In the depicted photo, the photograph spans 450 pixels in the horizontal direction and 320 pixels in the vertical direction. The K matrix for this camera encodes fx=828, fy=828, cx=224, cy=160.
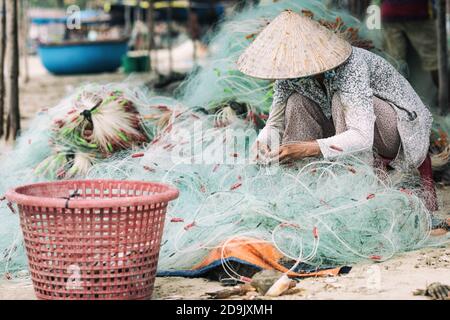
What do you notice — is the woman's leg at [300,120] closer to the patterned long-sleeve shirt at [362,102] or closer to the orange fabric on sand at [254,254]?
the patterned long-sleeve shirt at [362,102]

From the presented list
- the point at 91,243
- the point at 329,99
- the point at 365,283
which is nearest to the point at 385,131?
the point at 329,99

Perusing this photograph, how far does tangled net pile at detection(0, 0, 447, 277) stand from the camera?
3.74m

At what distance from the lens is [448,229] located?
4191 mm

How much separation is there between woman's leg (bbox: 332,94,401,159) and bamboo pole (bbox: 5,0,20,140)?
4.00 metres

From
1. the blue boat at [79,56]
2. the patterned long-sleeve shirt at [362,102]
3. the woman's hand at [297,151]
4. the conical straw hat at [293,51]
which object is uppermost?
the conical straw hat at [293,51]

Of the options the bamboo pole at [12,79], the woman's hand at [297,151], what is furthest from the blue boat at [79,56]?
the woman's hand at [297,151]

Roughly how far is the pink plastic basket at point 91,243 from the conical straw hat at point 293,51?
104 cm

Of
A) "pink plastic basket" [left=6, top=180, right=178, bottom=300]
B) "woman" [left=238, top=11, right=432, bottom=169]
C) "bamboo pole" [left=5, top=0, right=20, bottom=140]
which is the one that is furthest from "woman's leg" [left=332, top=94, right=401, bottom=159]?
"bamboo pole" [left=5, top=0, right=20, bottom=140]

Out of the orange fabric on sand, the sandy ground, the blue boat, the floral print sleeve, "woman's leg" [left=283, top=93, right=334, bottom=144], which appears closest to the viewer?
the sandy ground

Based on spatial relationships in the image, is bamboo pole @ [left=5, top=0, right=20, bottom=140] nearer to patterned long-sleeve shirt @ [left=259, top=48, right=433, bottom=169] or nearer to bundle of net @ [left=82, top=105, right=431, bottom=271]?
bundle of net @ [left=82, top=105, right=431, bottom=271]

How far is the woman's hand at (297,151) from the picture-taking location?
3.91m

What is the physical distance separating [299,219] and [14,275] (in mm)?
1330

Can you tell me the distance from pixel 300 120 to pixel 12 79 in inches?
160
